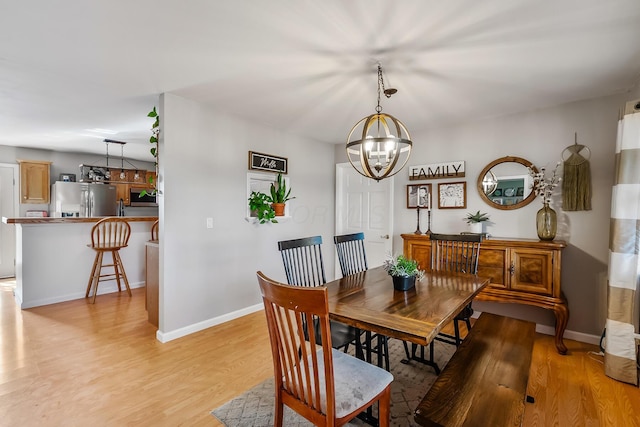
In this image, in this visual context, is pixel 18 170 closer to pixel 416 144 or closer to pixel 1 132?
pixel 1 132

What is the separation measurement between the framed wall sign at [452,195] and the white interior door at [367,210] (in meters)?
0.68

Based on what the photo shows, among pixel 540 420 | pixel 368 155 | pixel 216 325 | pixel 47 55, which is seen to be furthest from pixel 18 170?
→ pixel 540 420

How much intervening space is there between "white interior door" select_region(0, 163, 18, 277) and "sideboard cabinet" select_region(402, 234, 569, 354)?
→ 7.66 m

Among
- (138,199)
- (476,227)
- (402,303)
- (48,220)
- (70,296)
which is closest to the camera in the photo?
(402,303)

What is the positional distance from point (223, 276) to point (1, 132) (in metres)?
4.15

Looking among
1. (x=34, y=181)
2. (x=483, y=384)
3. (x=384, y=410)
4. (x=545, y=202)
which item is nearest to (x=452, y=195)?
(x=545, y=202)

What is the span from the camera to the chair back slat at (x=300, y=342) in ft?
3.75

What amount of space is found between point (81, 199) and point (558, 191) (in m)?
7.56

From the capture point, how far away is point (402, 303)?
1.73m

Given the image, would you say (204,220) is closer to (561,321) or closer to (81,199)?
(561,321)

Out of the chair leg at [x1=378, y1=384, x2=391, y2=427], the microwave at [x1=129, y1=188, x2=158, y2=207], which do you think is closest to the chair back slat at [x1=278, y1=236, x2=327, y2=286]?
the chair leg at [x1=378, y1=384, x2=391, y2=427]

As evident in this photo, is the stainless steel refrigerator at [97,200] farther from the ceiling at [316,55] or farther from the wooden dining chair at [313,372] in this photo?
the wooden dining chair at [313,372]

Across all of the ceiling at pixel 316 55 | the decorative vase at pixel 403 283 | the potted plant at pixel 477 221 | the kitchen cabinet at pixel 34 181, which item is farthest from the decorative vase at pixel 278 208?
the kitchen cabinet at pixel 34 181

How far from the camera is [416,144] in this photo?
404cm
